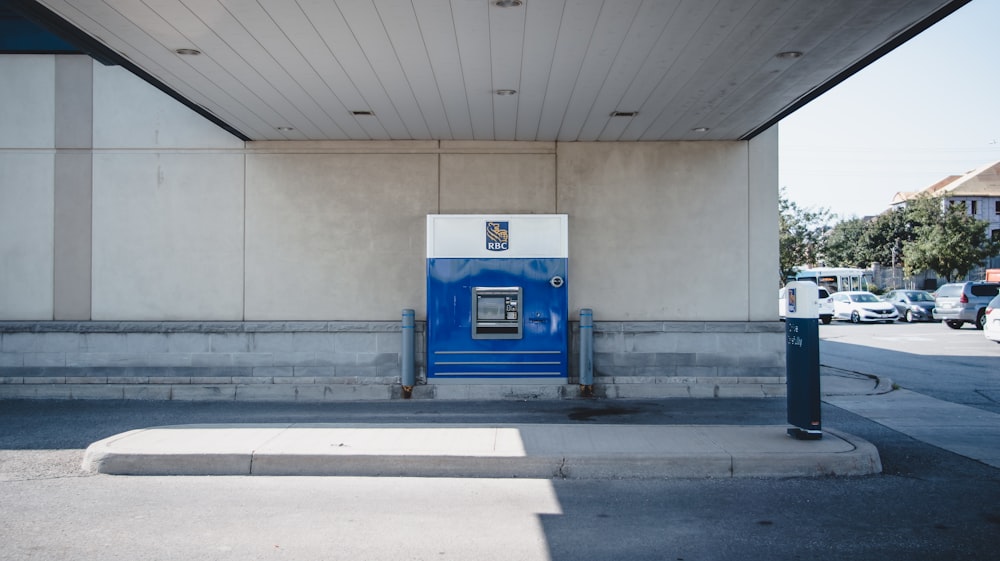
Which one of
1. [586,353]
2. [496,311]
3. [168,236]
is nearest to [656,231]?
[586,353]

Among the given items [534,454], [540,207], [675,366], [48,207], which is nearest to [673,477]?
[534,454]

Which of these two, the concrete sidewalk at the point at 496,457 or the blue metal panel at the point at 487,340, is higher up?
the blue metal panel at the point at 487,340

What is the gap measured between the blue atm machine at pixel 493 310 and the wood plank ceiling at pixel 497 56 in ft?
6.05

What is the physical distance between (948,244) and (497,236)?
44.2 m

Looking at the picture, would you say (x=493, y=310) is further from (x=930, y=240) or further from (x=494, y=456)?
(x=930, y=240)

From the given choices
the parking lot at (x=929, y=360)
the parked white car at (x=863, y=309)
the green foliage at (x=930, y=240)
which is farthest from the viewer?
the green foliage at (x=930, y=240)

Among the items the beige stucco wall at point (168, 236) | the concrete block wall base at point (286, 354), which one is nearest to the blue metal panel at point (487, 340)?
the concrete block wall base at point (286, 354)

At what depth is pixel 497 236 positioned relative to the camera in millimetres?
10312

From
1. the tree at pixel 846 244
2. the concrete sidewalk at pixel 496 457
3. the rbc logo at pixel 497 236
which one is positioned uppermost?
the tree at pixel 846 244

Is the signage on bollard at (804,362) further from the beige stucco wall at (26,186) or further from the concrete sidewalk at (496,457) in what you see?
the beige stucco wall at (26,186)

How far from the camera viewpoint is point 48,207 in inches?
422

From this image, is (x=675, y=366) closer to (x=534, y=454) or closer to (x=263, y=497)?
(x=534, y=454)

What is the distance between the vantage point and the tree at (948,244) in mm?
43406

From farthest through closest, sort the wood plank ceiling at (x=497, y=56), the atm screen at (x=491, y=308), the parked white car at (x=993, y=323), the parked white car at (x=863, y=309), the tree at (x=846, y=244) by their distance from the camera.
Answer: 1. the tree at (x=846, y=244)
2. the parked white car at (x=863, y=309)
3. the parked white car at (x=993, y=323)
4. the atm screen at (x=491, y=308)
5. the wood plank ceiling at (x=497, y=56)
